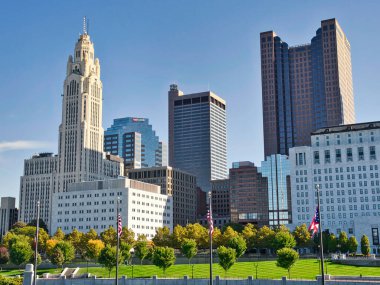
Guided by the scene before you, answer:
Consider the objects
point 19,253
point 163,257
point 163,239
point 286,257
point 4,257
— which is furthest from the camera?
point 163,239

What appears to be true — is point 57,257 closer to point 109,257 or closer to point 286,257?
point 109,257

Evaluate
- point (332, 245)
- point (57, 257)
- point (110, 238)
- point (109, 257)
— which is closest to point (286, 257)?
point (109, 257)

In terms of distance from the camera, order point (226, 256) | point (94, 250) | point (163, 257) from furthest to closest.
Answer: point (94, 250) < point (163, 257) < point (226, 256)

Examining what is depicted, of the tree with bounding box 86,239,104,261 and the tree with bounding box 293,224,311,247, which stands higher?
the tree with bounding box 293,224,311,247

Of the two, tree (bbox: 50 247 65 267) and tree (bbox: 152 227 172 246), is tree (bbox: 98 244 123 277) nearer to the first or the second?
tree (bbox: 50 247 65 267)

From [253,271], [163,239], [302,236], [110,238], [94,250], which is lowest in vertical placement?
[253,271]

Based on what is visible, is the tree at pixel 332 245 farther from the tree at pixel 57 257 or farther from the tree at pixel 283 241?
the tree at pixel 57 257

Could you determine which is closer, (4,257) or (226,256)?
(226,256)

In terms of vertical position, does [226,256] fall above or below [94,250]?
below

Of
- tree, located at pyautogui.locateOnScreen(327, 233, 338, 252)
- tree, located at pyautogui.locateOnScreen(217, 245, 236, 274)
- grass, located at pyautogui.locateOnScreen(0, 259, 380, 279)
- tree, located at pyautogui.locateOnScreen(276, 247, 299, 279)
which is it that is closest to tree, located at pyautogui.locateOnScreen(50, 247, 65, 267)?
grass, located at pyautogui.locateOnScreen(0, 259, 380, 279)

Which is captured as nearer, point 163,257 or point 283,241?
point 163,257

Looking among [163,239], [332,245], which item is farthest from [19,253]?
[332,245]

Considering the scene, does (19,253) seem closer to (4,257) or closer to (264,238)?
(4,257)

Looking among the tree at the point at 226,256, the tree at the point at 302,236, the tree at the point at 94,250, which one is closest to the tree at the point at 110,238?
the tree at the point at 94,250
